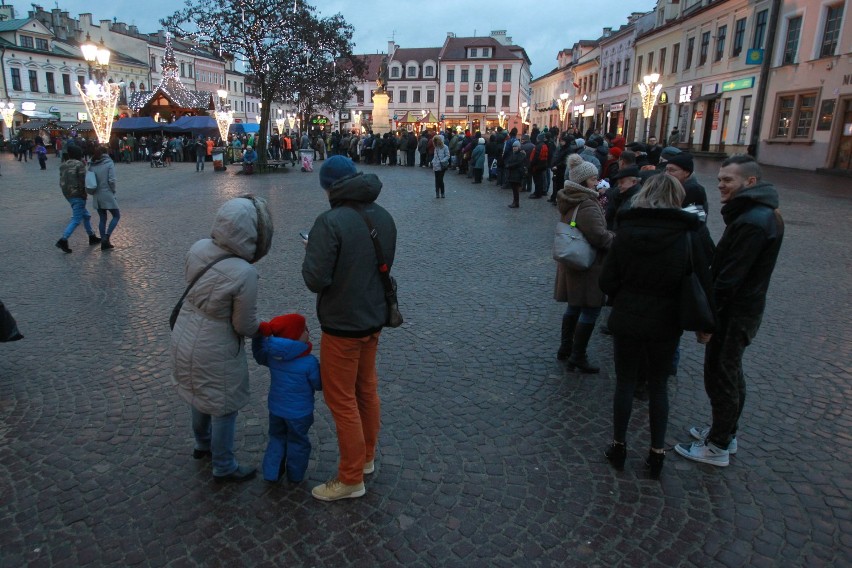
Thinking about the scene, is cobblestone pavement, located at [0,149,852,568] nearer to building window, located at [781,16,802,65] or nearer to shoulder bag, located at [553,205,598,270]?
shoulder bag, located at [553,205,598,270]

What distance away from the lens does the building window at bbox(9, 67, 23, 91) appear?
161ft

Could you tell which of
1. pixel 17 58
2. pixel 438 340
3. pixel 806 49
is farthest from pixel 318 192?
pixel 17 58

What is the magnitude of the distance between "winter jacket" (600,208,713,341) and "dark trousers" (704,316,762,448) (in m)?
0.38

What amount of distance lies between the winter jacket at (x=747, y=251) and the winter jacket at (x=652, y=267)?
0.16 meters

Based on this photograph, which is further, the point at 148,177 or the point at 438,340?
the point at 148,177

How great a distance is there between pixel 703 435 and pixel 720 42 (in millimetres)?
34112

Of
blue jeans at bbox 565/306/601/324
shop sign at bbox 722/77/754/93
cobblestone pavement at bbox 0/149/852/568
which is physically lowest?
cobblestone pavement at bbox 0/149/852/568

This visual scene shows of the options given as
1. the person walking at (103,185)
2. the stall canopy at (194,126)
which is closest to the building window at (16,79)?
the stall canopy at (194,126)

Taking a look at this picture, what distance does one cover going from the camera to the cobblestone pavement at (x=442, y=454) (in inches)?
112

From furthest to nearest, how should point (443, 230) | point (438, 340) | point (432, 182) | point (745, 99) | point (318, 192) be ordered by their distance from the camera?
point (745, 99) < point (432, 182) < point (318, 192) < point (443, 230) < point (438, 340)

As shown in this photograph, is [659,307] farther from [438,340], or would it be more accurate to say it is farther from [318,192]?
[318,192]

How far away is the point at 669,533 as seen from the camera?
295 cm

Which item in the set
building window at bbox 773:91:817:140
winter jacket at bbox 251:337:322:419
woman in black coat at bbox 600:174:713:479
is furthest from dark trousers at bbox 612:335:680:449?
building window at bbox 773:91:817:140

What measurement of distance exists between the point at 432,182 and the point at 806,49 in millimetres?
17307
